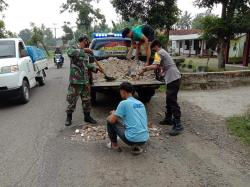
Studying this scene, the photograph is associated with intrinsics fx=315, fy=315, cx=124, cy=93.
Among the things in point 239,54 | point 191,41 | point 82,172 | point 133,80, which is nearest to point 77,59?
point 133,80

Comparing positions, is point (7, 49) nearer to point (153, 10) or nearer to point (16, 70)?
point (16, 70)

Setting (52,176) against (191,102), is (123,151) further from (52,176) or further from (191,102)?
(191,102)

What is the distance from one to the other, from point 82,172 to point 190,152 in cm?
178

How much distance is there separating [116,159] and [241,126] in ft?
9.73

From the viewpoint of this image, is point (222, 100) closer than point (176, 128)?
No

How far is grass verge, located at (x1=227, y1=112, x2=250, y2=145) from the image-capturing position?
5766 mm

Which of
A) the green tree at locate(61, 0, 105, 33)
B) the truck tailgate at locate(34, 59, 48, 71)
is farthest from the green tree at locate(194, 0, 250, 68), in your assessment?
the green tree at locate(61, 0, 105, 33)

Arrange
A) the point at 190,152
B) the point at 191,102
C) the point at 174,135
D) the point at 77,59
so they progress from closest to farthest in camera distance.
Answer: the point at 190,152 < the point at 174,135 < the point at 77,59 < the point at 191,102

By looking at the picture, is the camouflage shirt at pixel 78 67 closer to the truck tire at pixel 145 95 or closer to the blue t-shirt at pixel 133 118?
the blue t-shirt at pixel 133 118

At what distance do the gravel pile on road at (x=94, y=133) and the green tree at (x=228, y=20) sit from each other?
8.75 metres

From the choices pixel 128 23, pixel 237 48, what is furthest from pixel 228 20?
pixel 237 48

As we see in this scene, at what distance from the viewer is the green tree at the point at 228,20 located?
1315 cm

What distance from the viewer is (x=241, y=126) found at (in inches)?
249

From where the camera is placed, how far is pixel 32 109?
809 centimetres
